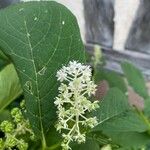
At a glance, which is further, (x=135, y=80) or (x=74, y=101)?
(x=135, y=80)

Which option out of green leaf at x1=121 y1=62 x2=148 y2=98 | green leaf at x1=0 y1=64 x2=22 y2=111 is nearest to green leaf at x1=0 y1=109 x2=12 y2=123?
green leaf at x1=0 y1=64 x2=22 y2=111

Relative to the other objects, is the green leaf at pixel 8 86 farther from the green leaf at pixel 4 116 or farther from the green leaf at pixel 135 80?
the green leaf at pixel 135 80

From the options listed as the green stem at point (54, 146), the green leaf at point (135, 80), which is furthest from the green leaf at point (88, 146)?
the green leaf at point (135, 80)

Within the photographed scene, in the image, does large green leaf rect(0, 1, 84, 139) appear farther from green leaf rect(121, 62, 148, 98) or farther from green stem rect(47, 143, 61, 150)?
green leaf rect(121, 62, 148, 98)

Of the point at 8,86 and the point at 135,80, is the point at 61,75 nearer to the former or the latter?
the point at 8,86

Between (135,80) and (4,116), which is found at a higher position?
(4,116)

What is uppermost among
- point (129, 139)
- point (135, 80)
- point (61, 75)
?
point (61, 75)

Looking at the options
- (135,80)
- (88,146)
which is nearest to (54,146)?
(88,146)

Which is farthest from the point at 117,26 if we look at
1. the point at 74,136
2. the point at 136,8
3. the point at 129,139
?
the point at 74,136
